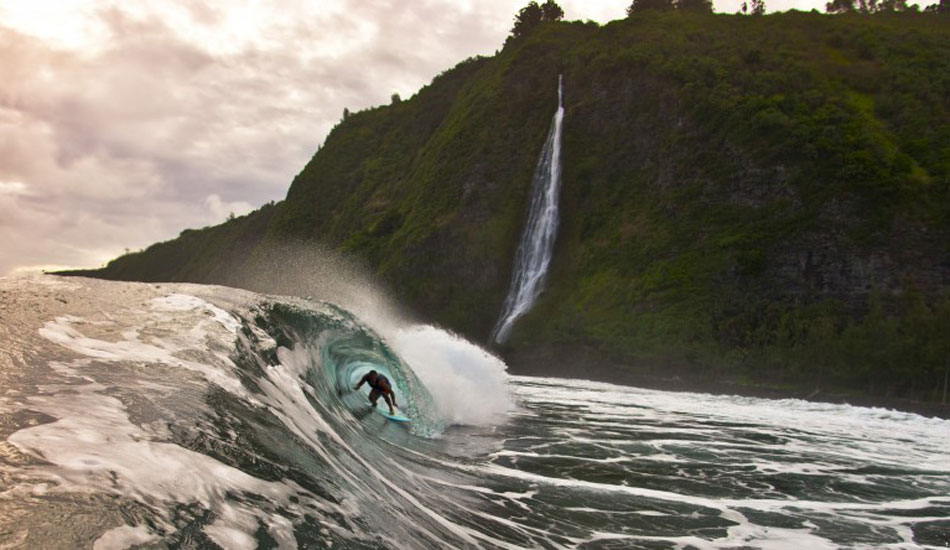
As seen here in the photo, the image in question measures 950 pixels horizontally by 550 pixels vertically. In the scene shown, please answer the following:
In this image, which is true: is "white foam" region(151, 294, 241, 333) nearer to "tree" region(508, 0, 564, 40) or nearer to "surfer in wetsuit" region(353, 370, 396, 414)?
"surfer in wetsuit" region(353, 370, 396, 414)

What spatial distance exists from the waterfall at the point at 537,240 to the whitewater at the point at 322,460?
46266 millimetres

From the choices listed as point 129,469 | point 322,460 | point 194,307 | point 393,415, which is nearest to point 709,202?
point 393,415

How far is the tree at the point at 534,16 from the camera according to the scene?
10662 centimetres

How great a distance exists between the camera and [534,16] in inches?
4225

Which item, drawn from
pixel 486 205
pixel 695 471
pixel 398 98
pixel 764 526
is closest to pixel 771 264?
pixel 486 205

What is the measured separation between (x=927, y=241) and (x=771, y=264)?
410 inches

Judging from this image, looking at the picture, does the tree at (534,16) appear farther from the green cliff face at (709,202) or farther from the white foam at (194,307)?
the white foam at (194,307)

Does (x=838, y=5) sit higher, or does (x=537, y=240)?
(x=838, y=5)

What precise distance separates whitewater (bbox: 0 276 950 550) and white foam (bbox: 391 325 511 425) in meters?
0.35

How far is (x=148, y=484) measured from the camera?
4.60 m

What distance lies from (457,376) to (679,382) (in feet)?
98.7

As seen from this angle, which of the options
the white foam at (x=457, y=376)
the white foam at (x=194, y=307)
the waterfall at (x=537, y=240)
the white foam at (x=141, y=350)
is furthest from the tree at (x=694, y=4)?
the white foam at (x=141, y=350)

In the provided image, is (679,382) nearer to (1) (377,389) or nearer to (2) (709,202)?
(2) (709,202)

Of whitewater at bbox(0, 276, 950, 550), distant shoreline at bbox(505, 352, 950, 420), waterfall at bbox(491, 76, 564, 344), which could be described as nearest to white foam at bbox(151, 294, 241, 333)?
whitewater at bbox(0, 276, 950, 550)
